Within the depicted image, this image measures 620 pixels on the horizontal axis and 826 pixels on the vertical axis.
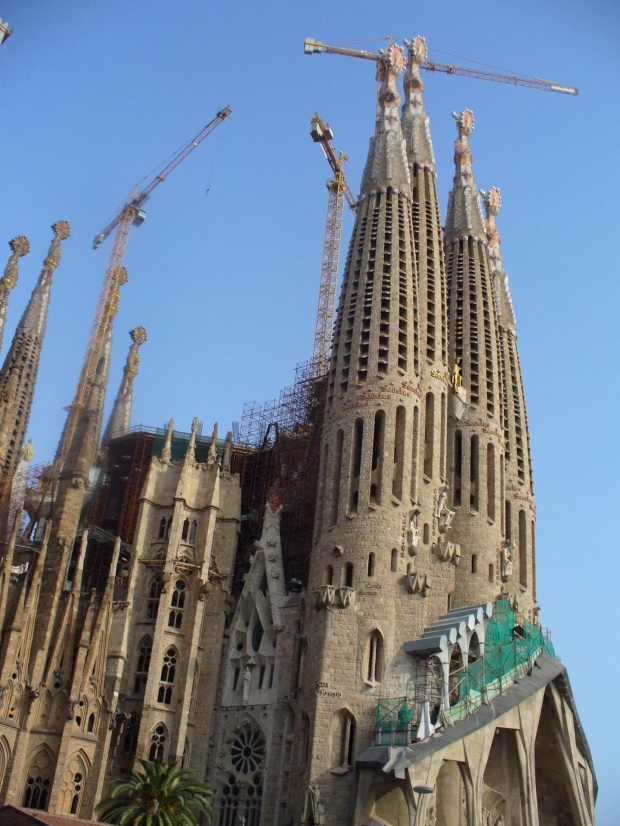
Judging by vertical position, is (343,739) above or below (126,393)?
below

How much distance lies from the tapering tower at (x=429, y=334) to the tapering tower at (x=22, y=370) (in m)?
34.4

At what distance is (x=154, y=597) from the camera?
2125 inches

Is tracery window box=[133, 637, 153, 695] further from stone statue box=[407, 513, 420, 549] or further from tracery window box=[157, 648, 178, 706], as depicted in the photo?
stone statue box=[407, 513, 420, 549]

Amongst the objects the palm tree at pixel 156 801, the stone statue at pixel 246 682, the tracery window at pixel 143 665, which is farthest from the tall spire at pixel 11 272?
the palm tree at pixel 156 801

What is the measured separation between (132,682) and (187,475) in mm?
12047

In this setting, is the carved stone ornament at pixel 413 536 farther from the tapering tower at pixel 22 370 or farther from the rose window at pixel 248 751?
the tapering tower at pixel 22 370

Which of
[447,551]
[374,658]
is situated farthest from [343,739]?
[447,551]

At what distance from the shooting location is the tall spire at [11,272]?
84438mm

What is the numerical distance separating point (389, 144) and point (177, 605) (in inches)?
1210

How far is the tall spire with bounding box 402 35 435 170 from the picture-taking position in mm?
66500

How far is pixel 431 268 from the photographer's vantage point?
2370 inches

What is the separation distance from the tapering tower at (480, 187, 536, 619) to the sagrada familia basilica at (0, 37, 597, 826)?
217 millimetres

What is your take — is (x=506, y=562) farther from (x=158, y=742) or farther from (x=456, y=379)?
(x=158, y=742)

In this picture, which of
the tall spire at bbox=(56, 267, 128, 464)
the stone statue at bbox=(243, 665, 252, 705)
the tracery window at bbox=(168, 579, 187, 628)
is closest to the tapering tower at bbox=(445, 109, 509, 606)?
the stone statue at bbox=(243, 665, 252, 705)
